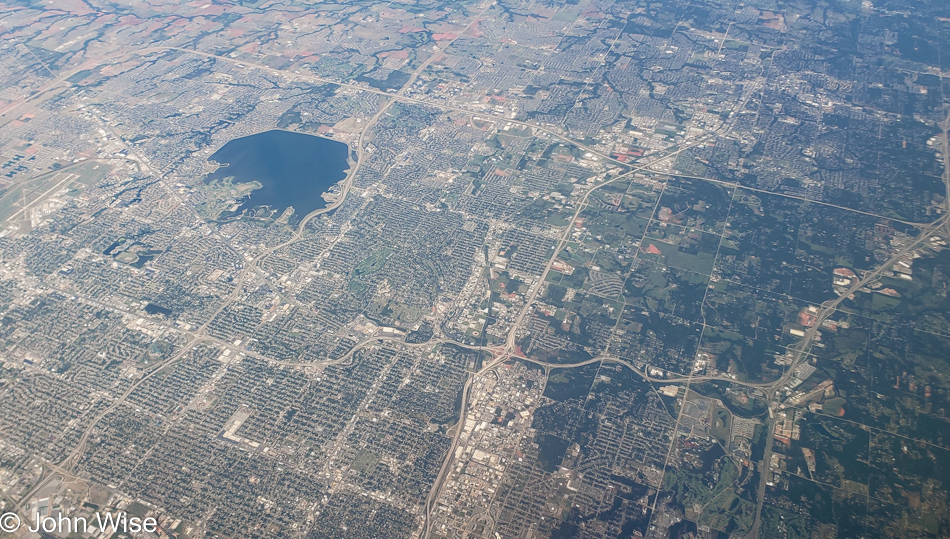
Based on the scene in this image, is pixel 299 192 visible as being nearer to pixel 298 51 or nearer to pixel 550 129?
pixel 550 129

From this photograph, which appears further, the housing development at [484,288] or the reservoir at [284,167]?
the reservoir at [284,167]

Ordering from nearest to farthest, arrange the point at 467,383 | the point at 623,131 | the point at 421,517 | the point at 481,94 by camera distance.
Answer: the point at 421,517 → the point at 467,383 → the point at 623,131 → the point at 481,94

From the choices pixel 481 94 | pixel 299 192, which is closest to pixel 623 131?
pixel 481 94

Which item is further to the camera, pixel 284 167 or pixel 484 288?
pixel 284 167

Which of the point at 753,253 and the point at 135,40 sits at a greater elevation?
the point at 135,40

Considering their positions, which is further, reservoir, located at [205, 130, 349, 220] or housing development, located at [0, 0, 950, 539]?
reservoir, located at [205, 130, 349, 220]

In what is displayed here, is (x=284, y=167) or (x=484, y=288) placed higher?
(x=284, y=167)

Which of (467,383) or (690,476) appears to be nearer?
(690,476)

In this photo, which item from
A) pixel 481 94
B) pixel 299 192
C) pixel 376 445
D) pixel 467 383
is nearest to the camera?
pixel 376 445
